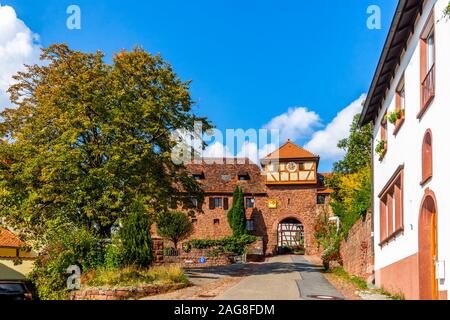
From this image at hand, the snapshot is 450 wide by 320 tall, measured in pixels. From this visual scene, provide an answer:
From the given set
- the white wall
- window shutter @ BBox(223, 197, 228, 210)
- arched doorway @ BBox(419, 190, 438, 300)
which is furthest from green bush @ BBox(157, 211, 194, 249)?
arched doorway @ BBox(419, 190, 438, 300)

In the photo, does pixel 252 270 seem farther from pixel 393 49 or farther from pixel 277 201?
pixel 277 201

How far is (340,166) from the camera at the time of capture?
42.8 metres

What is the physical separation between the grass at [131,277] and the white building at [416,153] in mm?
6637

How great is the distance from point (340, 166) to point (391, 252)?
2645cm

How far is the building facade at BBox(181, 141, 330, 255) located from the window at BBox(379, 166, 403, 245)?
3593 centimetres

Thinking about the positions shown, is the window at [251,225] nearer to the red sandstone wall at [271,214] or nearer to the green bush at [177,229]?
the red sandstone wall at [271,214]

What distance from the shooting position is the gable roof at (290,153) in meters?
55.5

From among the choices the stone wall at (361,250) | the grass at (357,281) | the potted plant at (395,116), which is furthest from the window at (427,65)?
the stone wall at (361,250)

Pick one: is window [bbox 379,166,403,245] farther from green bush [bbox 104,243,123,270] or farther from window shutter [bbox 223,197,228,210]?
window shutter [bbox 223,197,228,210]

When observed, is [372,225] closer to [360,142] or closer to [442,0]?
[442,0]

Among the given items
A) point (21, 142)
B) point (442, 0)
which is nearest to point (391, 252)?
point (442, 0)

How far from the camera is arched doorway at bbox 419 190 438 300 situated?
478 inches

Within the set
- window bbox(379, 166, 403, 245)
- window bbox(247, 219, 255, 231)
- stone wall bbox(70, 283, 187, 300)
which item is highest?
window bbox(379, 166, 403, 245)

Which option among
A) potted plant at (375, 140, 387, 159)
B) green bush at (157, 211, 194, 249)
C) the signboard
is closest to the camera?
potted plant at (375, 140, 387, 159)
